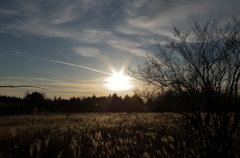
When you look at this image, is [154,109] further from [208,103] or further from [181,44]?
[181,44]

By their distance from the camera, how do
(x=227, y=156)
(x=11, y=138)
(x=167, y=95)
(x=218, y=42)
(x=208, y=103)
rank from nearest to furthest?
1. (x=227, y=156)
2. (x=208, y=103)
3. (x=218, y=42)
4. (x=167, y=95)
5. (x=11, y=138)

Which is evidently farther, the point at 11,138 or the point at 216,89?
the point at 11,138

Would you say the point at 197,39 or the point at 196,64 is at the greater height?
the point at 197,39

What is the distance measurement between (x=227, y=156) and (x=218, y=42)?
2776 millimetres

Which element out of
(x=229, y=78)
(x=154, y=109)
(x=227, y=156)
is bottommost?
(x=227, y=156)

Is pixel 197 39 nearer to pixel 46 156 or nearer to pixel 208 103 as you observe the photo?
pixel 208 103

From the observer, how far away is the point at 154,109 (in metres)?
5.41

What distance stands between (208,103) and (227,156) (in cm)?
115

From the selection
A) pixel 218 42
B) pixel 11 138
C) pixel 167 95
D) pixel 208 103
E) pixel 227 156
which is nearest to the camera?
pixel 227 156

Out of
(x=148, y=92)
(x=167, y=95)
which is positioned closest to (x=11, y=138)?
(x=148, y=92)

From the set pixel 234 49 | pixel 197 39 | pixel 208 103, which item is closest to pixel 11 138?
pixel 208 103

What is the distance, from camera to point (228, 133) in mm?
3775

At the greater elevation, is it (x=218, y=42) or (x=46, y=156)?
(x=218, y=42)

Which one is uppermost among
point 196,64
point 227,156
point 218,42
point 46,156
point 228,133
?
point 218,42
